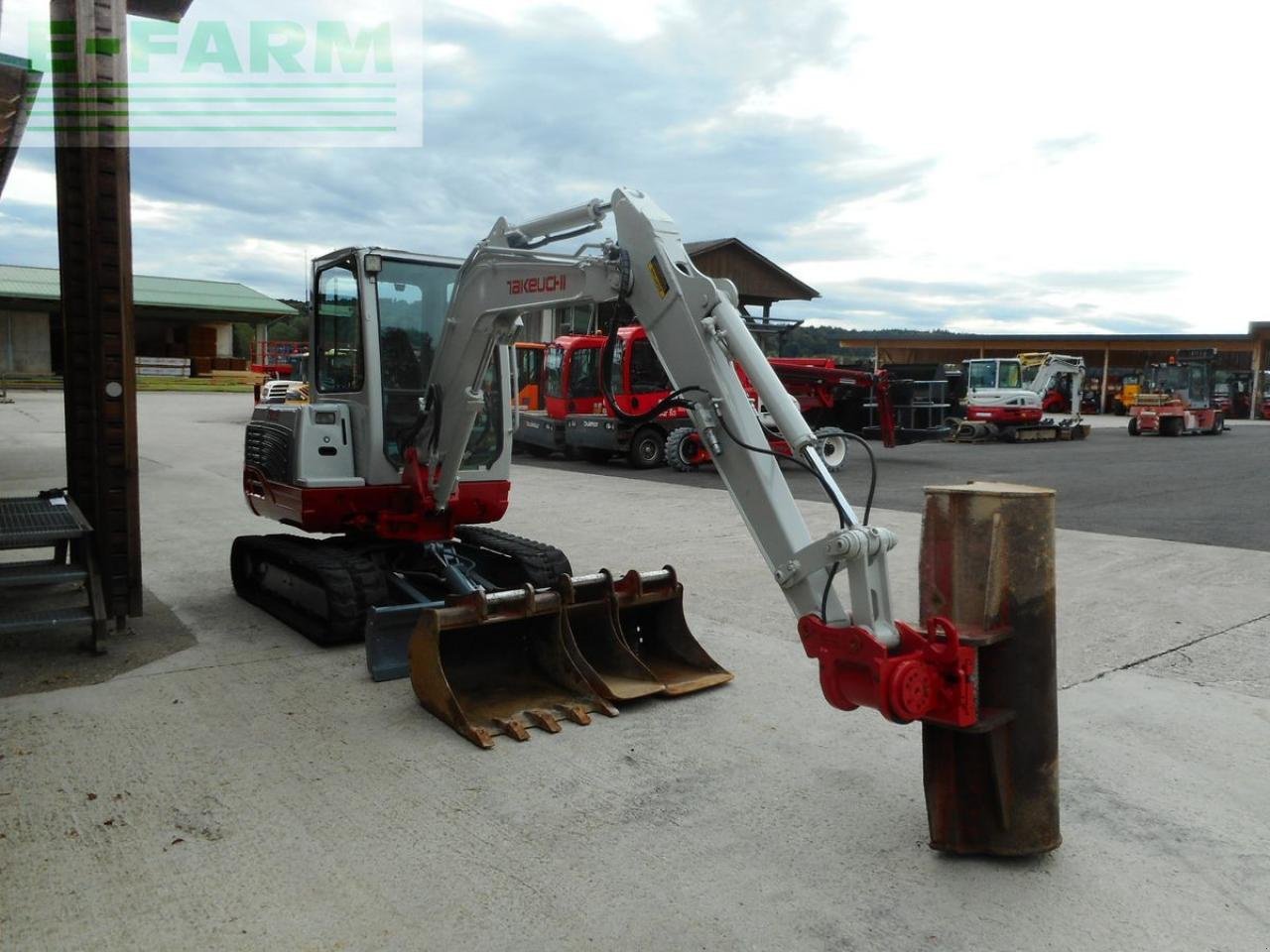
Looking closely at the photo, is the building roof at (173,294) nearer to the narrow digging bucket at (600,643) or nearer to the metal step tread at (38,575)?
the metal step tread at (38,575)

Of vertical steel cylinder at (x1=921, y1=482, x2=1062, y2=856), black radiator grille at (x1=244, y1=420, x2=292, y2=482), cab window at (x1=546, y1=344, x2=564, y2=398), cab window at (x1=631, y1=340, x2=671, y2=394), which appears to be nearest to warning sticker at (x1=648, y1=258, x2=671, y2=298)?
vertical steel cylinder at (x1=921, y1=482, x2=1062, y2=856)

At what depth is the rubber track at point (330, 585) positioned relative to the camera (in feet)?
19.1

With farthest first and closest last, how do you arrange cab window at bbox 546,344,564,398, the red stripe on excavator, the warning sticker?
cab window at bbox 546,344,564,398, the red stripe on excavator, the warning sticker

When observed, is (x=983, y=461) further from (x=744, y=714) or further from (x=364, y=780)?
(x=364, y=780)

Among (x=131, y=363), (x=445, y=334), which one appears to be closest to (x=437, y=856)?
(x=445, y=334)

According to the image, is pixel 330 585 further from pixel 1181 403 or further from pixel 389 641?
pixel 1181 403

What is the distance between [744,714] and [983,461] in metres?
16.9

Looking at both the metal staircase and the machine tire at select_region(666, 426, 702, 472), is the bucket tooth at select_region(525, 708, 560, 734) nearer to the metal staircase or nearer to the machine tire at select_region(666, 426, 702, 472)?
the metal staircase

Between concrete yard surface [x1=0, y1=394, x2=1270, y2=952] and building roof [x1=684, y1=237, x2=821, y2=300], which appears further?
building roof [x1=684, y1=237, x2=821, y2=300]

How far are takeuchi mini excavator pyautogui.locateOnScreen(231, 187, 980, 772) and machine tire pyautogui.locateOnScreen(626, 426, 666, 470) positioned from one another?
994 cm

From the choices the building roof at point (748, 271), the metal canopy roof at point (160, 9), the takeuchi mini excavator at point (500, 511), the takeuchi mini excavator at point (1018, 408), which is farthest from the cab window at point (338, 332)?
the building roof at point (748, 271)

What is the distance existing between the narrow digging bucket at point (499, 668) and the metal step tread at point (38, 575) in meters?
2.30

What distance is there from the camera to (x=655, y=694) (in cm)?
502

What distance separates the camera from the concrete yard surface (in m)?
3.04
